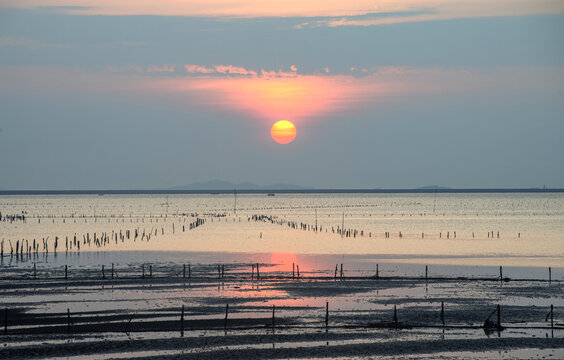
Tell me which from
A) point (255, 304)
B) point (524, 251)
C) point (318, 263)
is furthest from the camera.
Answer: point (524, 251)

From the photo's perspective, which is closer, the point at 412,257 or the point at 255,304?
the point at 255,304

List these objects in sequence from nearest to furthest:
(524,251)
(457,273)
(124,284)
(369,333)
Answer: (369,333) < (124,284) < (457,273) < (524,251)

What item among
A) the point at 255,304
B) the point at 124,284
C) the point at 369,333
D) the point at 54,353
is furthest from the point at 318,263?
the point at 54,353

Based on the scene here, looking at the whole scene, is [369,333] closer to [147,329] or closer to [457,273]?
[147,329]

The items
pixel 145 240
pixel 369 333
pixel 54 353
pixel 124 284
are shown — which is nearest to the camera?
pixel 54 353

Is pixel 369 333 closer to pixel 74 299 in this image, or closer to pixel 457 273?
pixel 74 299

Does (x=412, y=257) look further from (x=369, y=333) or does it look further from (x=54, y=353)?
(x=54, y=353)

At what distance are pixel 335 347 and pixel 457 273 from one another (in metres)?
36.0

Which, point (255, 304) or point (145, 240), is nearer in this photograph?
point (255, 304)

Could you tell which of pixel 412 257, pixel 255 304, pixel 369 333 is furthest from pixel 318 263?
pixel 369 333

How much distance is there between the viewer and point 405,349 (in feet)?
119

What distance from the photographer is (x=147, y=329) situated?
1586 inches

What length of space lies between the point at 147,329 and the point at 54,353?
6304 mm

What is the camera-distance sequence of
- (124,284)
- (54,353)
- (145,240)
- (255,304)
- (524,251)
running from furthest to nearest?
(145,240), (524,251), (124,284), (255,304), (54,353)
